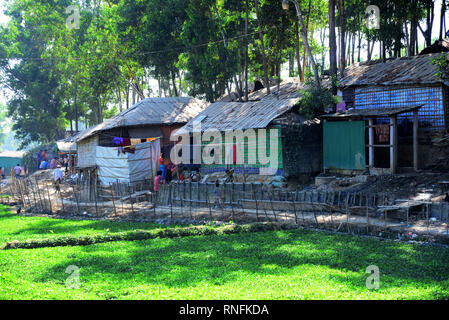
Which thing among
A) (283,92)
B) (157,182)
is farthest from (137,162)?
(283,92)

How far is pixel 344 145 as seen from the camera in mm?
20016

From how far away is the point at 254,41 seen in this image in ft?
104

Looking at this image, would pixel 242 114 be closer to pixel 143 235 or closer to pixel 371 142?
pixel 371 142

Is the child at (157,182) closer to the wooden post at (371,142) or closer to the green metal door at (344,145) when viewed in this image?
the green metal door at (344,145)

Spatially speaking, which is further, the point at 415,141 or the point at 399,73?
the point at 399,73

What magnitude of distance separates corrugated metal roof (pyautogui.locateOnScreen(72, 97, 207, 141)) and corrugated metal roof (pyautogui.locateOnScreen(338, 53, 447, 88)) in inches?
423

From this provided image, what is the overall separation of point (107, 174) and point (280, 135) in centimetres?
1050

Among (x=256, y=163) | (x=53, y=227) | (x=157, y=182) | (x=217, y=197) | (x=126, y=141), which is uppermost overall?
(x=126, y=141)

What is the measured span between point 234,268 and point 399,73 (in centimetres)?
1430

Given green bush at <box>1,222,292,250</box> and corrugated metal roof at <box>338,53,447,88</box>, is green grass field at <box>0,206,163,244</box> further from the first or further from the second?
corrugated metal roof at <box>338,53,447,88</box>

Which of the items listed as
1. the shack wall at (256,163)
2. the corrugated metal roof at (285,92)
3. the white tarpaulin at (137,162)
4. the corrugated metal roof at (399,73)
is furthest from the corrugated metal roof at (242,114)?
the corrugated metal roof at (285,92)

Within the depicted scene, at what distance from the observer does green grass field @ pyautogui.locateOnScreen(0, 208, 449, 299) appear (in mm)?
8609

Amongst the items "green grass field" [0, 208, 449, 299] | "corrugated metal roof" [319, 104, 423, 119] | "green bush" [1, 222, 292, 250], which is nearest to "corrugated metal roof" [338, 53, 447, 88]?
"corrugated metal roof" [319, 104, 423, 119]

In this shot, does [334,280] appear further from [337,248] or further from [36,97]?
[36,97]
